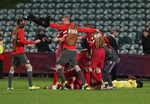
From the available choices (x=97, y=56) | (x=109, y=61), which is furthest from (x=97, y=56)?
(x=109, y=61)

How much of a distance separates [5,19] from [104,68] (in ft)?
58.9

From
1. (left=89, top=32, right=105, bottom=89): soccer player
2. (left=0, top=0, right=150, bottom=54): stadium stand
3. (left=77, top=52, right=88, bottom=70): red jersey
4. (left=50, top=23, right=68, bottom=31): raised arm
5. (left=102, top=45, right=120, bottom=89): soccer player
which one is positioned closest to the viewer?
(left=50, top=23, right=68, bottom=31): raised arm

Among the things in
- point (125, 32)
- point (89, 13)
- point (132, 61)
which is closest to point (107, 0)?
point (89, 13)

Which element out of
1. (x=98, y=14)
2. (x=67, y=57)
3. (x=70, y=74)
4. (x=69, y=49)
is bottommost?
(x=70, y=74)

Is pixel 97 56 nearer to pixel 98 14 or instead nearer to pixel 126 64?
pixel 126 64

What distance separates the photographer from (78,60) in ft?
71.5

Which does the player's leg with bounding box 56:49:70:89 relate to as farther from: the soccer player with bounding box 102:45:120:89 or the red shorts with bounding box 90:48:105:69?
the soccer player with bounding box 102:45:120:89

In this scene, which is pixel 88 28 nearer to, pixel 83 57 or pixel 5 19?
pixel 83 57

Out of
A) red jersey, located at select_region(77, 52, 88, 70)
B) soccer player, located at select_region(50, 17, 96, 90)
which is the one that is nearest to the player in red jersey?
red jersey, located at select_region(77, 52, 88, 70)

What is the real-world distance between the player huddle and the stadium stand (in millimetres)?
10465

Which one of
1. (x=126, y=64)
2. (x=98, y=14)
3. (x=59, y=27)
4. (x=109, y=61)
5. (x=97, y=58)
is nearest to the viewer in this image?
(x=59, y=27)

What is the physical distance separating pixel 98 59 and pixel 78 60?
986mm

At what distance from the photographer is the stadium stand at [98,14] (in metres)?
34.0

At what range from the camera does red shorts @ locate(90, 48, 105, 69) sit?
21.0 m
